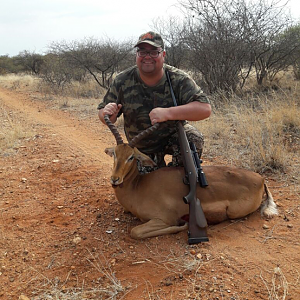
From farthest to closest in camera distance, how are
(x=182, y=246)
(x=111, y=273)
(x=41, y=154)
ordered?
1. (x=41, y=154)
2. (x=182, y=246)
3. (x=111, y=273)

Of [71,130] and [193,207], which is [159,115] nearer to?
[193,207]

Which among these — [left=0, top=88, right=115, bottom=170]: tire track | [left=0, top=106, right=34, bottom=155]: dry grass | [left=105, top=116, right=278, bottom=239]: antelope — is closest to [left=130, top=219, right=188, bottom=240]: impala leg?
[left=105, top=116, right=278, bottom=239]: antelope

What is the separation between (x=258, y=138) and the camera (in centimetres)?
575

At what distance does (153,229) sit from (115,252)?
46 centimetres

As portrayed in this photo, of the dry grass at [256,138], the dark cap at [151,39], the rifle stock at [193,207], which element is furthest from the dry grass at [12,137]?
the rifle stock at [193,207]

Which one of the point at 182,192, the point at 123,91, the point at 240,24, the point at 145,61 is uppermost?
the point at 240,24

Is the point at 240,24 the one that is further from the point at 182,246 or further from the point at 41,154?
the point at 182,246

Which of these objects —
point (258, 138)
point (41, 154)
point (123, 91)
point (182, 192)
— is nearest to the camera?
point (182, 192)

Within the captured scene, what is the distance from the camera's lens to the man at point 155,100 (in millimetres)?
3549

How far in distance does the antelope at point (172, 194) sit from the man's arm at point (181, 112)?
8.9 inches

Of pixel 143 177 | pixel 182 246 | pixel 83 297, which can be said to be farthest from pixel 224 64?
pixel 83 297

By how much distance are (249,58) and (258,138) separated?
6389 mm

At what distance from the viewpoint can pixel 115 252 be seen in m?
3.16

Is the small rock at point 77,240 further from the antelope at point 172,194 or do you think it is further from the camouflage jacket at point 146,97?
the camouflage jacket at point 146,97
